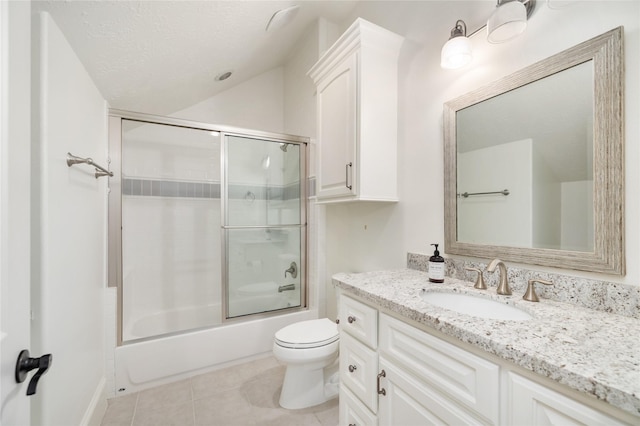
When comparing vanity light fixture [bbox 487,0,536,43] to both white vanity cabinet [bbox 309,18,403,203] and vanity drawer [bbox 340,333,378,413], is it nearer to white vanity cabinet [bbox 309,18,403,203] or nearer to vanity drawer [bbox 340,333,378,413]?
white vanity cabinet [bbox 309,18,403,203]

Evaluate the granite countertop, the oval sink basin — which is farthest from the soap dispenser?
the granite countertop

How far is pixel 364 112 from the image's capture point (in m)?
1.56

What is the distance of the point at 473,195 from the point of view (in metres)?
1.31

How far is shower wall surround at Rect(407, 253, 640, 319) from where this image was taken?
Result: 2.73 feet

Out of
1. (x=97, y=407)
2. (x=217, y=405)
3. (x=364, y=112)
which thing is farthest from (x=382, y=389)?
(x=97, y=407)

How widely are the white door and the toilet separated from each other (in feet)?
3.82

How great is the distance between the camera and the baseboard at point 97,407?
138 centimetres

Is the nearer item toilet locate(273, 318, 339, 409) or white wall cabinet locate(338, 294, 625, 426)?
white wall cabinet locate(338, 294, 625, 426)

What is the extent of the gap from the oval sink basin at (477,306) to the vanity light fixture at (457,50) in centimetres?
107

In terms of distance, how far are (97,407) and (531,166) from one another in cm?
252

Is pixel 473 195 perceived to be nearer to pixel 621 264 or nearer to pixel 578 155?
pixel 578 155

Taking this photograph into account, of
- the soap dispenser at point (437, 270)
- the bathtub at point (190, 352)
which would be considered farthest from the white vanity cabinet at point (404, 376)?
the bathtub at point (190, 352)

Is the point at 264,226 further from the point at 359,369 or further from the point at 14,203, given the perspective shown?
the point at 14,203

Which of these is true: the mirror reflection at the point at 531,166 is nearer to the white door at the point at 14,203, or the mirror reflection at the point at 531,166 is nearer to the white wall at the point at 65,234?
the white door at the point at 14,203
